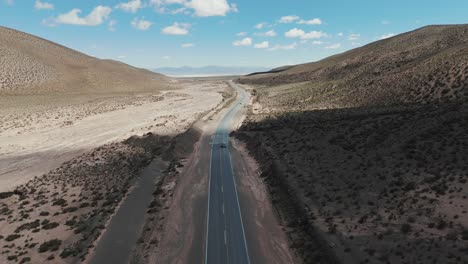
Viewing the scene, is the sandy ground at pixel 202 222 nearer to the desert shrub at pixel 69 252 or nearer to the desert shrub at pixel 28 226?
the desert shrub at pixel 69 252

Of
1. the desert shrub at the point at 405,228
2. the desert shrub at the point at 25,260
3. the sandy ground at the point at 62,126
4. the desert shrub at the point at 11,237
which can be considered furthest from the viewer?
the sandy ground at the point at 62,126

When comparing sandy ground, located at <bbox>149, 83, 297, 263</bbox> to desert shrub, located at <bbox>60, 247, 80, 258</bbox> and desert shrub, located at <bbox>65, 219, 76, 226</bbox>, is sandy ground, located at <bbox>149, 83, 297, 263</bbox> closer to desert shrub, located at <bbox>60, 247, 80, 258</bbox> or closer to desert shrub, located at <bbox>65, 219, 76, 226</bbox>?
desert shrub, located at <bbox>60, 247, 80, 258</bbox>

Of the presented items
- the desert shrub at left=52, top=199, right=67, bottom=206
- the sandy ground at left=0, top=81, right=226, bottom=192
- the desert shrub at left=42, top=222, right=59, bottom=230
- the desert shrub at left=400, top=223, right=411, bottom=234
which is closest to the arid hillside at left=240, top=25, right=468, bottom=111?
the sandy ground at left=0, top=81, right=226, bottom=192

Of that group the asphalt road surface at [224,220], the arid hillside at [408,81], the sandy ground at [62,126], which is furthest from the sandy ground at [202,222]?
the arid hillside at [408,81]

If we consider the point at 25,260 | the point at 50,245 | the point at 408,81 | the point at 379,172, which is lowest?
the point at 25,260

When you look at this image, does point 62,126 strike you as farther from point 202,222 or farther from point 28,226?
point 202,222

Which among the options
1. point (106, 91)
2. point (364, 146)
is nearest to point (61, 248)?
point (364, 146)

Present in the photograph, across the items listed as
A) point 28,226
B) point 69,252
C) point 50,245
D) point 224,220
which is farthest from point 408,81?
point 50,245
